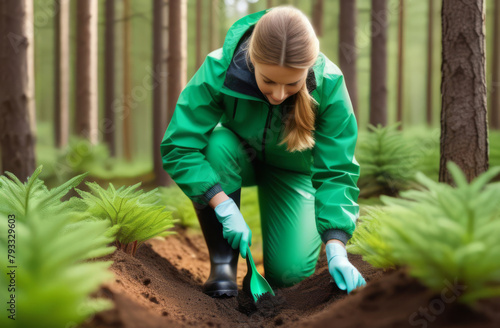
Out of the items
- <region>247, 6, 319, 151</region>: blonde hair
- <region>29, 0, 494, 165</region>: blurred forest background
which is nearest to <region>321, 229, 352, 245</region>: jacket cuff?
<region>247, 6, 319, 151</region>: blonde hair

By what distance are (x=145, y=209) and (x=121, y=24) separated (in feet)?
46.8

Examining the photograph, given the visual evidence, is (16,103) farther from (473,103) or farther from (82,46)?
(473,103)

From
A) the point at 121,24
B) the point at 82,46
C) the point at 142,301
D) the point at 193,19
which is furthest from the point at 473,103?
the point at 193,19

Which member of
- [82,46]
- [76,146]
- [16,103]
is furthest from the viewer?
[76,146]

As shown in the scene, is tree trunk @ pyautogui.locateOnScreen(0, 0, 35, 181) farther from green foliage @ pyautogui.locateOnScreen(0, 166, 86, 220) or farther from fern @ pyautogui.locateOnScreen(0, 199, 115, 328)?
fern @ pyautogui.locateOnScreen(0, 199, 115, 328)

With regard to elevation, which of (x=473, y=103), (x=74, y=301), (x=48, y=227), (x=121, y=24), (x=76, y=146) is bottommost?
(x=76, y=146)

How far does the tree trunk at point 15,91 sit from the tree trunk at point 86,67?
9.46 feet

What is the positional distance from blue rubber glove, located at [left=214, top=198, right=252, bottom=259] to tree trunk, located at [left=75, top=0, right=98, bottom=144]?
20.9 ft

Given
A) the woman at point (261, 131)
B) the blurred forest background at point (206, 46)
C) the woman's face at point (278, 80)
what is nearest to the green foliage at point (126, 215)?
the woman at point (261, 131)

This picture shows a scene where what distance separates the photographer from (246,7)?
21969 millimetres

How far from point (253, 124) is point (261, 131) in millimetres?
67

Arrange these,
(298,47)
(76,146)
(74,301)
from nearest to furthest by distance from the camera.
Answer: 1. (74,301)
2. (298,47)
3. (76,146)

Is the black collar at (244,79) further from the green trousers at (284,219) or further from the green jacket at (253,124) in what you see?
the green trousers at (284,219)

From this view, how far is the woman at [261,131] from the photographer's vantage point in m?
2.41
